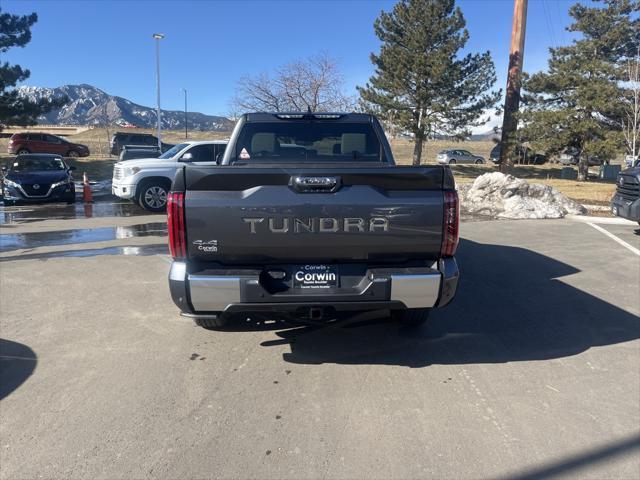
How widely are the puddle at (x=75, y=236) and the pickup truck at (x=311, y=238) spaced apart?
21.0 feet

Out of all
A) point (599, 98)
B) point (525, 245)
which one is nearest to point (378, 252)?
point (525, 245)

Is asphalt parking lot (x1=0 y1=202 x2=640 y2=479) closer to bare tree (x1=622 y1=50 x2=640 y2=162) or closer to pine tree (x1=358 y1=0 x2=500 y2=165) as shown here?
bare tree (x1=622 y1=50 x2=640 y2=162)

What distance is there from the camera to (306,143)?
18.0ft

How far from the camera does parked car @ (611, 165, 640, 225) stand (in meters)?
9.89

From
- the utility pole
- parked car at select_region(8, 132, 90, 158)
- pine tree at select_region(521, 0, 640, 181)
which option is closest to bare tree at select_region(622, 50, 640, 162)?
pine tree at select_region(521, 0, 640, 181)

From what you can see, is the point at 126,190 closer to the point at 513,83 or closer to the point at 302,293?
the point at 302,293

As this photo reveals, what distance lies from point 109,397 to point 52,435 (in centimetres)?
49

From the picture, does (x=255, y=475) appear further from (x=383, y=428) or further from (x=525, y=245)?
(x=525, y=245)

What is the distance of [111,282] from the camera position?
6.37 meters

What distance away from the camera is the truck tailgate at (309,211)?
3449mm

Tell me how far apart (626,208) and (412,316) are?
787 centimetres

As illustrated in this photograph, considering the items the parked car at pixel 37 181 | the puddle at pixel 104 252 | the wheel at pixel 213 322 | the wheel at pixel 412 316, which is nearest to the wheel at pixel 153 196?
the parked car at pixel 37 181

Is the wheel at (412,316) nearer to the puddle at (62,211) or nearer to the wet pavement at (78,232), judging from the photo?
the wet pavement at (78,232)

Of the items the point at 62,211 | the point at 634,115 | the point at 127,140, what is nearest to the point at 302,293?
the point at 62,211
